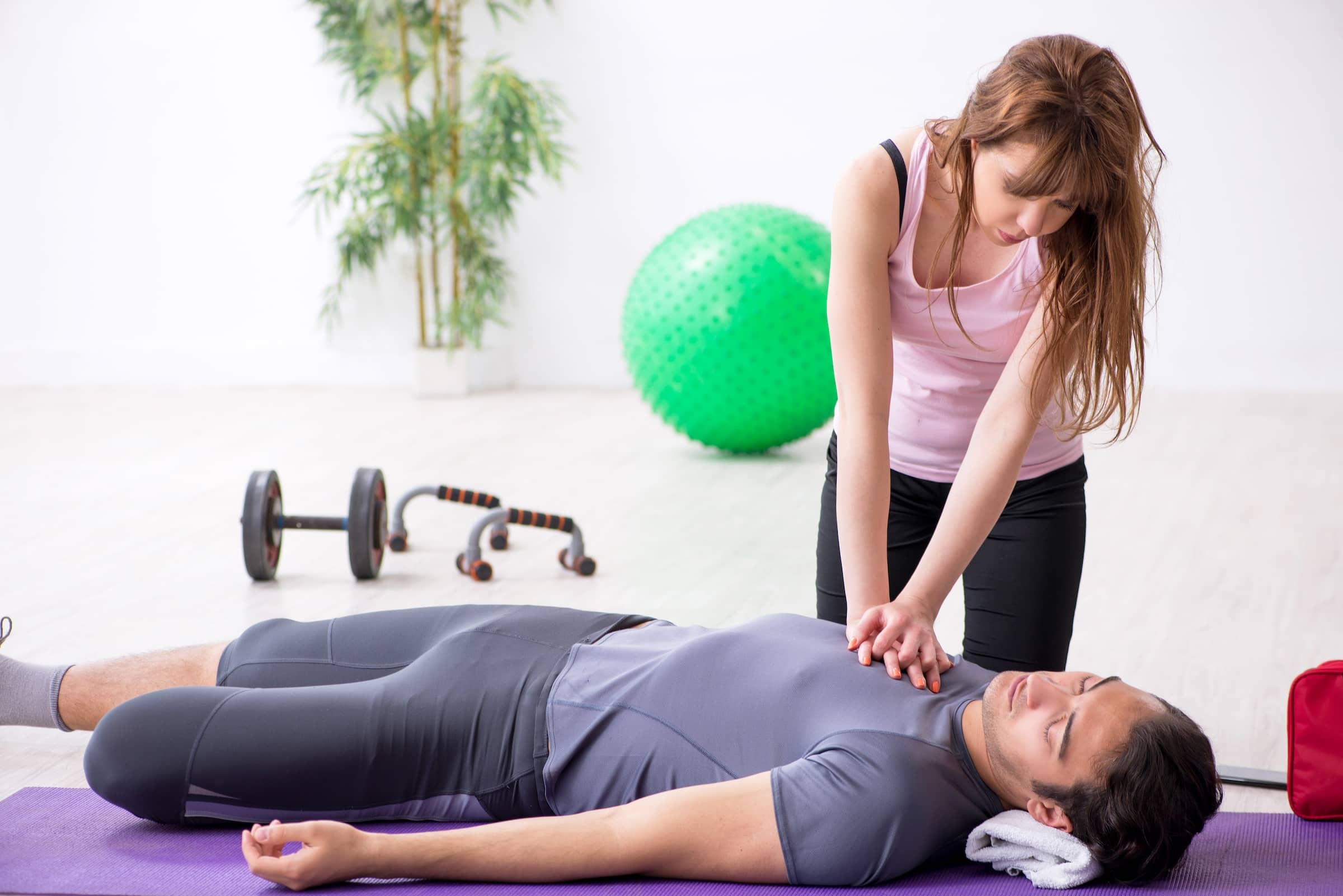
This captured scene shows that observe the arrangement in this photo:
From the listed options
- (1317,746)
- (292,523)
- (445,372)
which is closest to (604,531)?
(292,523)

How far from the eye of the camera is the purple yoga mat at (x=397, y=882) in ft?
4.21

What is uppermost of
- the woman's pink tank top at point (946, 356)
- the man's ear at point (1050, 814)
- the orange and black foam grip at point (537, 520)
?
the woman's pink tank top at point (946, 356)

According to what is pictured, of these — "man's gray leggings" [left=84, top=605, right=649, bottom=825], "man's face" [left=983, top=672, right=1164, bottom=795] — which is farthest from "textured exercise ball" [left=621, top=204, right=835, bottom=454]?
"man's face" [left=983, top=672, right=1164, bottom=795]

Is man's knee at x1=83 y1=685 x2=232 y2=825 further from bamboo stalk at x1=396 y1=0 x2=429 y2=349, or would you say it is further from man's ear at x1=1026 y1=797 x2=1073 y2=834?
bamboo stalk at x1=396 y1=0 x2=429 y2=349

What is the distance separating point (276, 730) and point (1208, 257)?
469 cm

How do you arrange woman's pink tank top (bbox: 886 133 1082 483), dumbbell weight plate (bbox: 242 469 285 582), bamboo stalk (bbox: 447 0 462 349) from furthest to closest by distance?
bamboo stalk (bbox: 447 0 462 349)
dumbbell weight plate (bbox: 242 469 285 582)
woman's pink tank top (bbox: 886 133 1082 483)

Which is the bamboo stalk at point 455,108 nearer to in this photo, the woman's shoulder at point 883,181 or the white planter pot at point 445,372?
the white planter pot at point 445,372

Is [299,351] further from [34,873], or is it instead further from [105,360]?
[34,873]

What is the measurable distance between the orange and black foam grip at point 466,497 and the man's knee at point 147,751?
1426mm

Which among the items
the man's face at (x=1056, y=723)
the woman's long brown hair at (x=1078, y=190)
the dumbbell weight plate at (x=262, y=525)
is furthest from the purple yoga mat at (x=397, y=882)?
the dumbbell weight plate at (x=262, y=525)

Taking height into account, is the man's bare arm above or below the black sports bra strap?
below

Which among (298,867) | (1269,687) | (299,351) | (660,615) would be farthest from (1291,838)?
(299,351)

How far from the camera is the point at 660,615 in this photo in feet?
8.46

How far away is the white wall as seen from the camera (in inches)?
198
